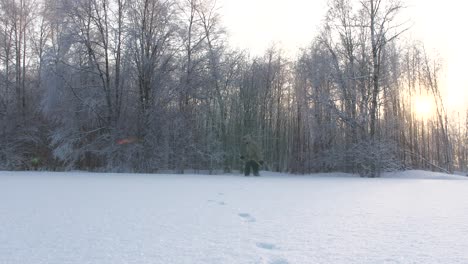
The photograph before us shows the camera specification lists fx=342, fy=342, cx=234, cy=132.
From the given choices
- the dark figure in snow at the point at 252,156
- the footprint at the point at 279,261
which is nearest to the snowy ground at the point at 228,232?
the footprint at the point at 279,261

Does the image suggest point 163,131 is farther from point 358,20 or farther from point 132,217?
point 132,217

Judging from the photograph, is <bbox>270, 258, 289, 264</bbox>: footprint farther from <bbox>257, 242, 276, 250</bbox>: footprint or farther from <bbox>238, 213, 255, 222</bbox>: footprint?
<bbox>238, 213, 255, 222</bbox>: footprint

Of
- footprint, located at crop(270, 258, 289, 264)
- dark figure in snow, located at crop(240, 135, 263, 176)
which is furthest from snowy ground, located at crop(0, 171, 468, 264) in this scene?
dark figure in snow, located at crop(240, 135, 263, 176)

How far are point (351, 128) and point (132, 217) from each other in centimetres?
1233

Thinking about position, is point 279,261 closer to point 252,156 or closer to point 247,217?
point 247,217

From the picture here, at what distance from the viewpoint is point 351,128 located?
46.8ft

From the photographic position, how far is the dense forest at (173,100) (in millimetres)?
14156

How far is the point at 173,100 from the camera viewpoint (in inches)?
591

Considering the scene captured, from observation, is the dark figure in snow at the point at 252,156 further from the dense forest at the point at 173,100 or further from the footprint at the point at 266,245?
the footprint at the point at 266,245

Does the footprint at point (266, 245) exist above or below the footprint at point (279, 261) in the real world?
above

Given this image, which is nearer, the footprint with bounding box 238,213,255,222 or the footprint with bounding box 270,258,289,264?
the footprint with bounding box 270,258,289,264

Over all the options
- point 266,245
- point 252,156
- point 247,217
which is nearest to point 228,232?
point 266,245

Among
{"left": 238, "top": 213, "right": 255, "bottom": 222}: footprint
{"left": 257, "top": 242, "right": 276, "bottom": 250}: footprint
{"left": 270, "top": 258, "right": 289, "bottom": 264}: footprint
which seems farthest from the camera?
{"left": 238, "top": 213, "right": 255, "bottom": 222}: footprint

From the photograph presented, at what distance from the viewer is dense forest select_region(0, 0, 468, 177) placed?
557 inches
